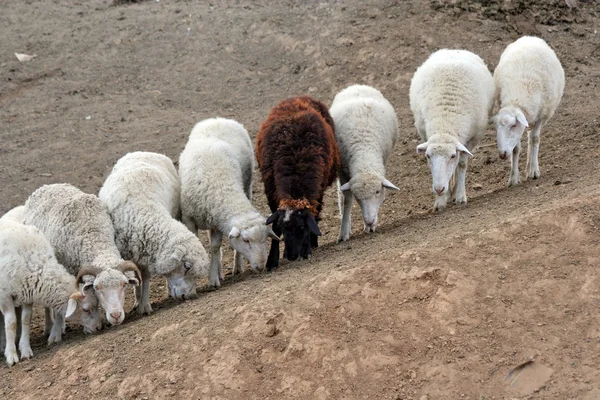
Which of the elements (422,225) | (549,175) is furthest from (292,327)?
(549,175)

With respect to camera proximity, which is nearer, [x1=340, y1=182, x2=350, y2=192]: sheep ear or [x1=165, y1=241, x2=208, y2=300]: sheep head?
[x1=165, y1=241, x2=208, y2=300]: sheep head

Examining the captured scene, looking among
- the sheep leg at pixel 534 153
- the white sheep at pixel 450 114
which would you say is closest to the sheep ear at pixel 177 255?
the white sheep at pixel 450 114

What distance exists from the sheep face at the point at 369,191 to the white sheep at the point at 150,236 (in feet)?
7.17

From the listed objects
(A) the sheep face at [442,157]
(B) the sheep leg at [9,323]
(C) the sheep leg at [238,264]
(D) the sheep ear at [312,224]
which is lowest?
(C) the sheep leg at [238,264]

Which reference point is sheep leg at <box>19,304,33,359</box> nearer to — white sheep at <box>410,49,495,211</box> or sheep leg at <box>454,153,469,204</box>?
white sheep at <box>410,49,495,211</box>

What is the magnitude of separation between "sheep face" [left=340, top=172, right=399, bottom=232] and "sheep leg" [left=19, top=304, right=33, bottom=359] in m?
4.14

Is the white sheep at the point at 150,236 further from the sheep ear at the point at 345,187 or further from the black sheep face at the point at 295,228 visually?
the sheep ear at the point at 345,187

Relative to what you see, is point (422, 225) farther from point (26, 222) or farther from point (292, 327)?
point (26, 222)

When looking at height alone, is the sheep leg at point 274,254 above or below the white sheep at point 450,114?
below

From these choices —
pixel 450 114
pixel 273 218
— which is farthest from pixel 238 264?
pixel 450 114

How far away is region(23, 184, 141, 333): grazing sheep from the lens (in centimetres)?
830

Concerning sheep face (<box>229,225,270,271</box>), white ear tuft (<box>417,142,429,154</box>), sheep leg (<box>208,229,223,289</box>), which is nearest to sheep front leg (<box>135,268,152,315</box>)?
sheep leg (<box>208,229,223,289</box>)

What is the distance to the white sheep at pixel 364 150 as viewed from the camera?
33.1ft

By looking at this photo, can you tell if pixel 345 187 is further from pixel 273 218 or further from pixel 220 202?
pixel 220 202
